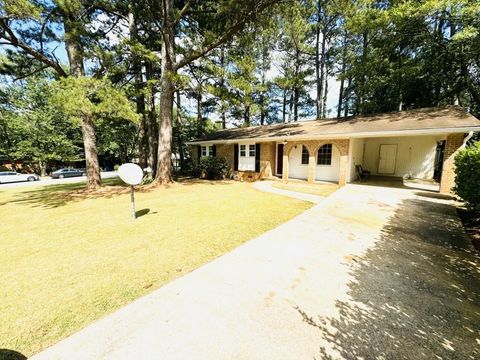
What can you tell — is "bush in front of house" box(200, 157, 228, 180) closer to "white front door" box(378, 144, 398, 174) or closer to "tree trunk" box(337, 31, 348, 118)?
"white front door" box(378, 144, 398, 174)

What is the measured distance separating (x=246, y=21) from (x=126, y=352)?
469 inches

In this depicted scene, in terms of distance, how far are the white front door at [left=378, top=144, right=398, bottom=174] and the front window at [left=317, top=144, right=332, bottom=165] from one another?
4463 millimetres

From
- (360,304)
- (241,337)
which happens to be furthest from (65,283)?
(360,304)

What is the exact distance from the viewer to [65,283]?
3.40 meters

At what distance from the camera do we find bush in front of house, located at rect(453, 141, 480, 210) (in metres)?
5.54

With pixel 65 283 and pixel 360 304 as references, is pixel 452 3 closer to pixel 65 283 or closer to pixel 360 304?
pixel 360 304

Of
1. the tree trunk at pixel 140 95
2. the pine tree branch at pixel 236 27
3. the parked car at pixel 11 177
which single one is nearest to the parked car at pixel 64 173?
the parked car at pixel 11 177

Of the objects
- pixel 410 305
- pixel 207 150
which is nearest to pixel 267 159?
pixel 207 150

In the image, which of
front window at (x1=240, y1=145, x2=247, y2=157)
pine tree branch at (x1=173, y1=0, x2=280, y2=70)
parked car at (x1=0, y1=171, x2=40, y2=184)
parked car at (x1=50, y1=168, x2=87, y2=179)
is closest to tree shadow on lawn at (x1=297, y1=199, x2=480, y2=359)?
pine tree branch at (x1=173, y1=0, x2=280, y2=70)

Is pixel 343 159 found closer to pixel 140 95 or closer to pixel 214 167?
pixel 214 167

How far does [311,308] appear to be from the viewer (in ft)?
8.91

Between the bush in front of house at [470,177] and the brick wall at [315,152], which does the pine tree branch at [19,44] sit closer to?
the brick wall at [315,152]

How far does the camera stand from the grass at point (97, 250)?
108 inches

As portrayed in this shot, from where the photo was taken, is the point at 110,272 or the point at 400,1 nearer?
the point at 110,272
